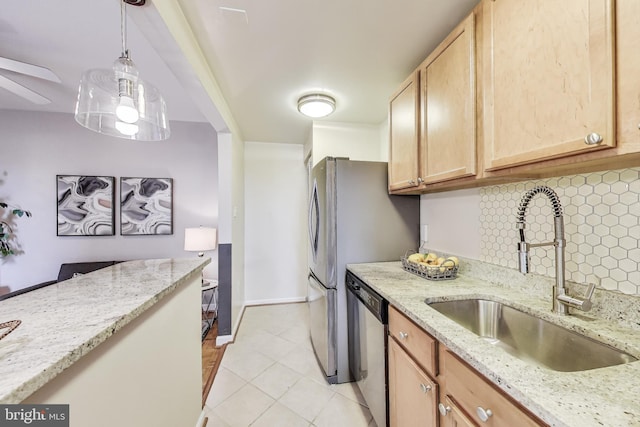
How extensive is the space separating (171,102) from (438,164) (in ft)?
9.02

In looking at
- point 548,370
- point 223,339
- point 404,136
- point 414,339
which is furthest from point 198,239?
point 548,370

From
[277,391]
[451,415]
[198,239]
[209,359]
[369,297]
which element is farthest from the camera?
[198,239]

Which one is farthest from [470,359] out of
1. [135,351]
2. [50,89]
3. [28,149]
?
[28,149]

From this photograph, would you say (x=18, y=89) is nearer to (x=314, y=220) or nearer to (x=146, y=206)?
(x=146, y=206)

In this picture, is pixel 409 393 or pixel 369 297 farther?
pixel 369 297

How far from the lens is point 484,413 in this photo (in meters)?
0.68

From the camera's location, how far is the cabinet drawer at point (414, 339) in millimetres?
932

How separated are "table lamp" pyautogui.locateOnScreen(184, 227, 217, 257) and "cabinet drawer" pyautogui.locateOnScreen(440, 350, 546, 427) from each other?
257cm

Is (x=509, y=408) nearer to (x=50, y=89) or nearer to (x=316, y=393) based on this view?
(x=316, y=393)

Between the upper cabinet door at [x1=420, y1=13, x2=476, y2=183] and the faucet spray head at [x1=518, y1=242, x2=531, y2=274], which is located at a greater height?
the upper cabinet door at [x1=420, y1=13, x2=476, y2=183]

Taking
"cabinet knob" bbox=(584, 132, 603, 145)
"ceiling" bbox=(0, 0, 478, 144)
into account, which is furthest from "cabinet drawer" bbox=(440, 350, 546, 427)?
"ceiling" bbox=(0, 0, 478, 144)

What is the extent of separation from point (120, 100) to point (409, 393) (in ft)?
6.20

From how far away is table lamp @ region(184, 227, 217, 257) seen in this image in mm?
2756

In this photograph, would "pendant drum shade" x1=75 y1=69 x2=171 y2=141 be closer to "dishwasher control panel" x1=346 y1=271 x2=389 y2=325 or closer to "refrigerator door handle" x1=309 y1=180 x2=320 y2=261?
"refrigerator door handle" x1=309 y1=180 x2=320 y2=261
